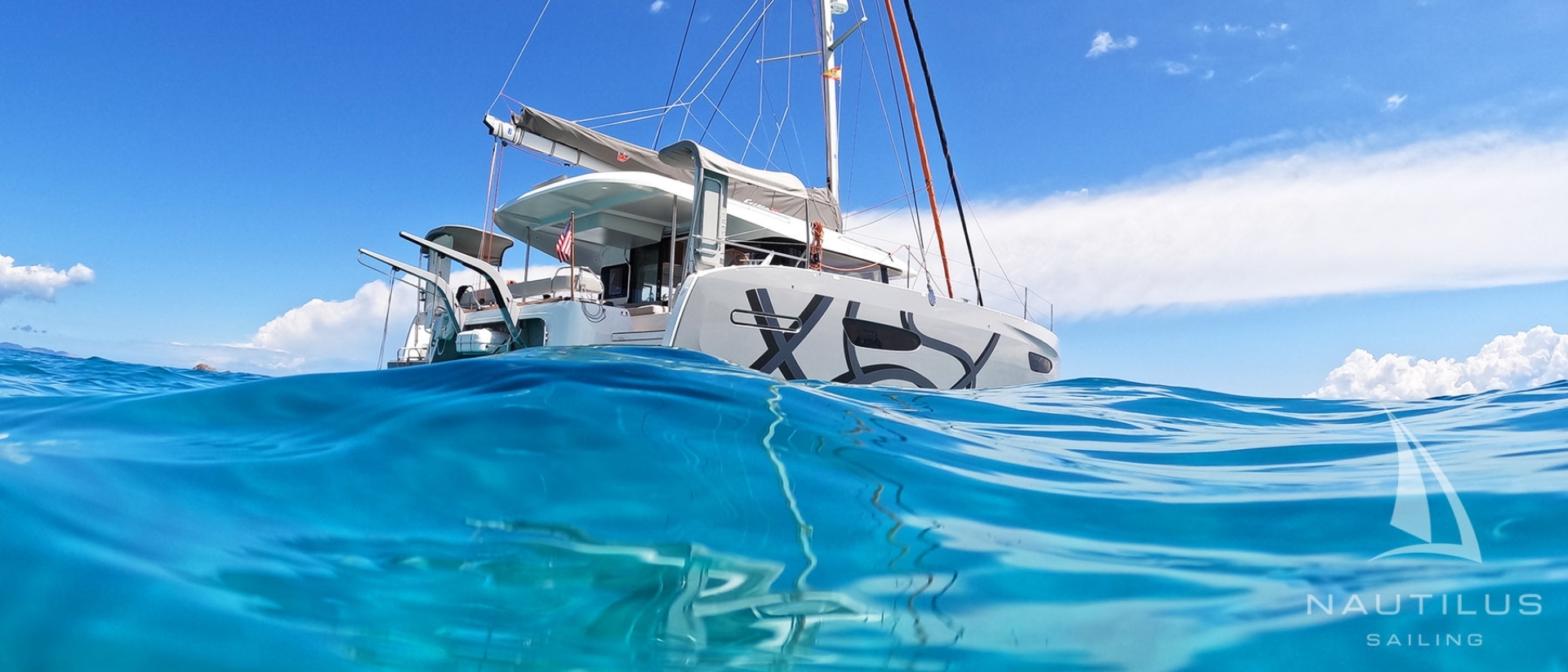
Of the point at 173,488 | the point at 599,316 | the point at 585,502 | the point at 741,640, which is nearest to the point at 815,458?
the point at 585,502

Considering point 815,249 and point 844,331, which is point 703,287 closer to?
point 844,331

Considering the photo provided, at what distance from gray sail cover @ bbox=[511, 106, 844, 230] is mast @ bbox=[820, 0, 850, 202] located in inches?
42.2

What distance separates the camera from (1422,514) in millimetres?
1954

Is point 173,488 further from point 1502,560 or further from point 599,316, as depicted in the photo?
point 599,316

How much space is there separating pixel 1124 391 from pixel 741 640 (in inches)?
222

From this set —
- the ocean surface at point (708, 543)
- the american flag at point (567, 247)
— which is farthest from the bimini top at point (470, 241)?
the ocean surface at point (708, 543)

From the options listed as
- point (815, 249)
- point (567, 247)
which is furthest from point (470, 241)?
point (815, 249)

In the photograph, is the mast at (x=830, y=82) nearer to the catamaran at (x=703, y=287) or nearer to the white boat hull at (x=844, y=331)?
the catamaran at (x=703, y=287)

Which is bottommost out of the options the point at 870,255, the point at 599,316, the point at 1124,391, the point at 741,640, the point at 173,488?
the point at 741,640

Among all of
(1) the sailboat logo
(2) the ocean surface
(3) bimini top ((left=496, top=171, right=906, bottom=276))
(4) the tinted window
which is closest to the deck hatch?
(4) the tinted window

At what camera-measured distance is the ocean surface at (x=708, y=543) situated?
123 centimetres

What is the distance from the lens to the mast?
1217cm

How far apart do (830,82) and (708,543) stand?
11.8 meters

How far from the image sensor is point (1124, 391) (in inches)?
241
